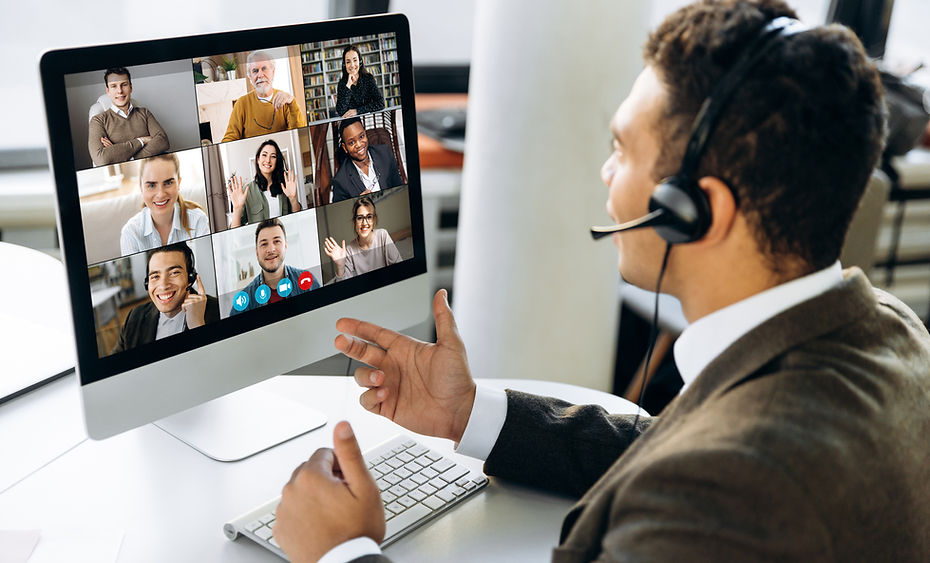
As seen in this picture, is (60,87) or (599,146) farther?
(599,146)

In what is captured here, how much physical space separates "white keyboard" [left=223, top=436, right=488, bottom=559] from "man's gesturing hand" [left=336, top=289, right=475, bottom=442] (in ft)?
0.12

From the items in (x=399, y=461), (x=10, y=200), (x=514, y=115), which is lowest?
(x=399, y=461)

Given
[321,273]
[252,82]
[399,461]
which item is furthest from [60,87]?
[399,461]

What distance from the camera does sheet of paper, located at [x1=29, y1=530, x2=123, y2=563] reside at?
88cm

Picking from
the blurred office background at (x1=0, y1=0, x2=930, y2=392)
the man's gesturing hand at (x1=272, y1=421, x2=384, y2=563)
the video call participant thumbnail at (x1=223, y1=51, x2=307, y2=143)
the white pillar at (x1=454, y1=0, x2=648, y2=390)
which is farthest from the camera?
the blurred office background at (x1=0, y1=0, x2=930, y2=392)

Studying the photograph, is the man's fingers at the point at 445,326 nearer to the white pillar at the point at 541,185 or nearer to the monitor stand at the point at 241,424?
the monitor stand at the point at 241,424

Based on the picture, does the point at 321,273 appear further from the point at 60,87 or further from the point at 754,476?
the point at 754,476

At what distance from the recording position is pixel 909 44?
11.1 feet

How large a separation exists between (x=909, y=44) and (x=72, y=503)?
3438 mm

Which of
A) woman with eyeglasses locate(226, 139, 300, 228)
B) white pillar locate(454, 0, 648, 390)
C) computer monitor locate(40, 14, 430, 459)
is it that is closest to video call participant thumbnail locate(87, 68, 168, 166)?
computer monitor locate(40, 14, 430, 459)

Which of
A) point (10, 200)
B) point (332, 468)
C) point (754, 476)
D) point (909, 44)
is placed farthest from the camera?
point (909, 44)

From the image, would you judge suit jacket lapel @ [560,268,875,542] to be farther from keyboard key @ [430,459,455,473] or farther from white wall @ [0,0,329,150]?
white wall @ [0,0,329,150]

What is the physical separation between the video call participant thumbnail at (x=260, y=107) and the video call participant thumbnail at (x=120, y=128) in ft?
0.29

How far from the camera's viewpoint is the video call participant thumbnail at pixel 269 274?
1012 mm
